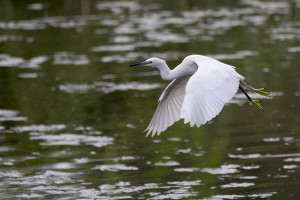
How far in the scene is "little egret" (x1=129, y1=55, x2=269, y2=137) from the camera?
6.09 metres

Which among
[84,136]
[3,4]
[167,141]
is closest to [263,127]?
[167,141]

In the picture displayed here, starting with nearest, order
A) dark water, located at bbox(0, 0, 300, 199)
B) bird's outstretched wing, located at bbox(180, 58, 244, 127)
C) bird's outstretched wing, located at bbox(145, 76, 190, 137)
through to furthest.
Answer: bird's outstretched wing, located at bbox(180, 58, 244, 127)
bird's outstretched wing, located at bbox(145, 76, 190, 137)
dark water, located at bbox(0, 0, 300, 199)

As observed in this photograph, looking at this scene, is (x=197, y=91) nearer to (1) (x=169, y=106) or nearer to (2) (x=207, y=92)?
(2) (x=207, y=92)

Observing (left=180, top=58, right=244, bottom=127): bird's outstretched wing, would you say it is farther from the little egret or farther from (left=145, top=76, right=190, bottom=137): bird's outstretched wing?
(left=145, top=76, right=190, bottom=137): bird's outstretched wing

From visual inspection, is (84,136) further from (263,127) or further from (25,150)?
(263,127)

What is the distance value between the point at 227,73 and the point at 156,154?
104 inches

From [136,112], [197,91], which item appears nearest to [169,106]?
[197,91]

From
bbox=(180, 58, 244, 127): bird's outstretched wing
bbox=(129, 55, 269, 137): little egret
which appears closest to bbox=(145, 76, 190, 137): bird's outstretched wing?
bbox=(129, 55, 269, 137): little egret

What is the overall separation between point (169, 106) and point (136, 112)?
372 cm

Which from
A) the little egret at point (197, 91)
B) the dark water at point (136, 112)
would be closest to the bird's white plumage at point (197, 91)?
the little egret at point (197, 91)

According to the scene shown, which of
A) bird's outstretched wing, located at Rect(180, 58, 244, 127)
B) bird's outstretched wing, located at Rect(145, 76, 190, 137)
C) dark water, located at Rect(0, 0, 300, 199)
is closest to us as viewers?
bird's outstretched wing, located at Rect(180, 58, 244, 127)

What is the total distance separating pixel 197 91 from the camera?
627 cm

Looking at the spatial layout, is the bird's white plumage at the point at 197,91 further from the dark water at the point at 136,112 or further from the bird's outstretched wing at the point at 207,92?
the dark water at the point at 136,112

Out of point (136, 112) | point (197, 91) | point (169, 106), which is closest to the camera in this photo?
point (197, 91)
